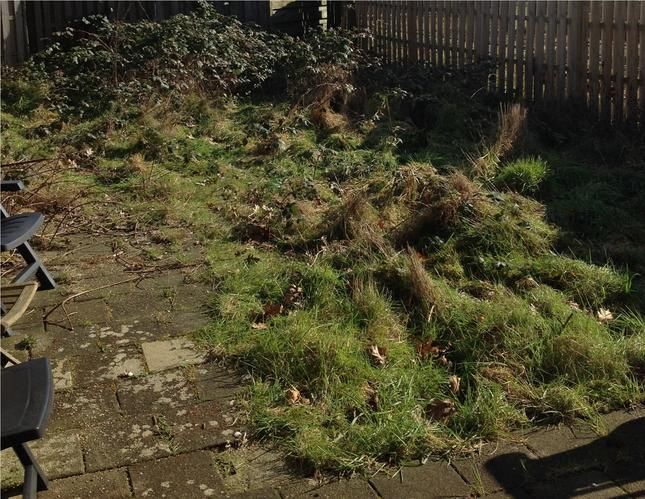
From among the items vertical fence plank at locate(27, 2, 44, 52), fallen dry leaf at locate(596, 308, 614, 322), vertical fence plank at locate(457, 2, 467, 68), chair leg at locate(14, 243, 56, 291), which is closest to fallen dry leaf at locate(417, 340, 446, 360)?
fallen dry leaf at locate(596, 308, 614, 322)

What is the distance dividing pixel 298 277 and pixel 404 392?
135 cm

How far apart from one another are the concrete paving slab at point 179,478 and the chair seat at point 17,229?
1333 millimetres

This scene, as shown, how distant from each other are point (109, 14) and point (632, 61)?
6.85 m

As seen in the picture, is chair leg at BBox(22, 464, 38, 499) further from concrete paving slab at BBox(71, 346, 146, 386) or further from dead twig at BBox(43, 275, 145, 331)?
dead twig at BBox(43, 275, 145, 331)

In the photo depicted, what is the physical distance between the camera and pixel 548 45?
8703 mm

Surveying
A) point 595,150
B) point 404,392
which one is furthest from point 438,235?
point 595,150

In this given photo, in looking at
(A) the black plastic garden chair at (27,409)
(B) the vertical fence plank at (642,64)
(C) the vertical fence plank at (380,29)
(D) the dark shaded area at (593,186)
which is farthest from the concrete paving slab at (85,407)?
(C) the vertical fence plank at (380,29)

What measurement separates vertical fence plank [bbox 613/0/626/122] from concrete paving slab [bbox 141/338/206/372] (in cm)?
535

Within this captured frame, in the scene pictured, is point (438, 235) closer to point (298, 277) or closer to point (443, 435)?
point (298, 277)

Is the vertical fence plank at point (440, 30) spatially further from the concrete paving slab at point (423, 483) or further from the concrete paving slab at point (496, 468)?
the concrete paving slab at point (423, 483)

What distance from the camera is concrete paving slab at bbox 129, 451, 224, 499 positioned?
3.23m

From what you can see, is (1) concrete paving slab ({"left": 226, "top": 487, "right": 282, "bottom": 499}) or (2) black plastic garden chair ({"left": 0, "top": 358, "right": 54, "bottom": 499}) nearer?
(2) black plastic garden chair ({"left": 0, "top": 358, "right": 54, "bottom": 499})

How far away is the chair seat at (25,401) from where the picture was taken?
2576mm

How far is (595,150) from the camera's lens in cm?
757
